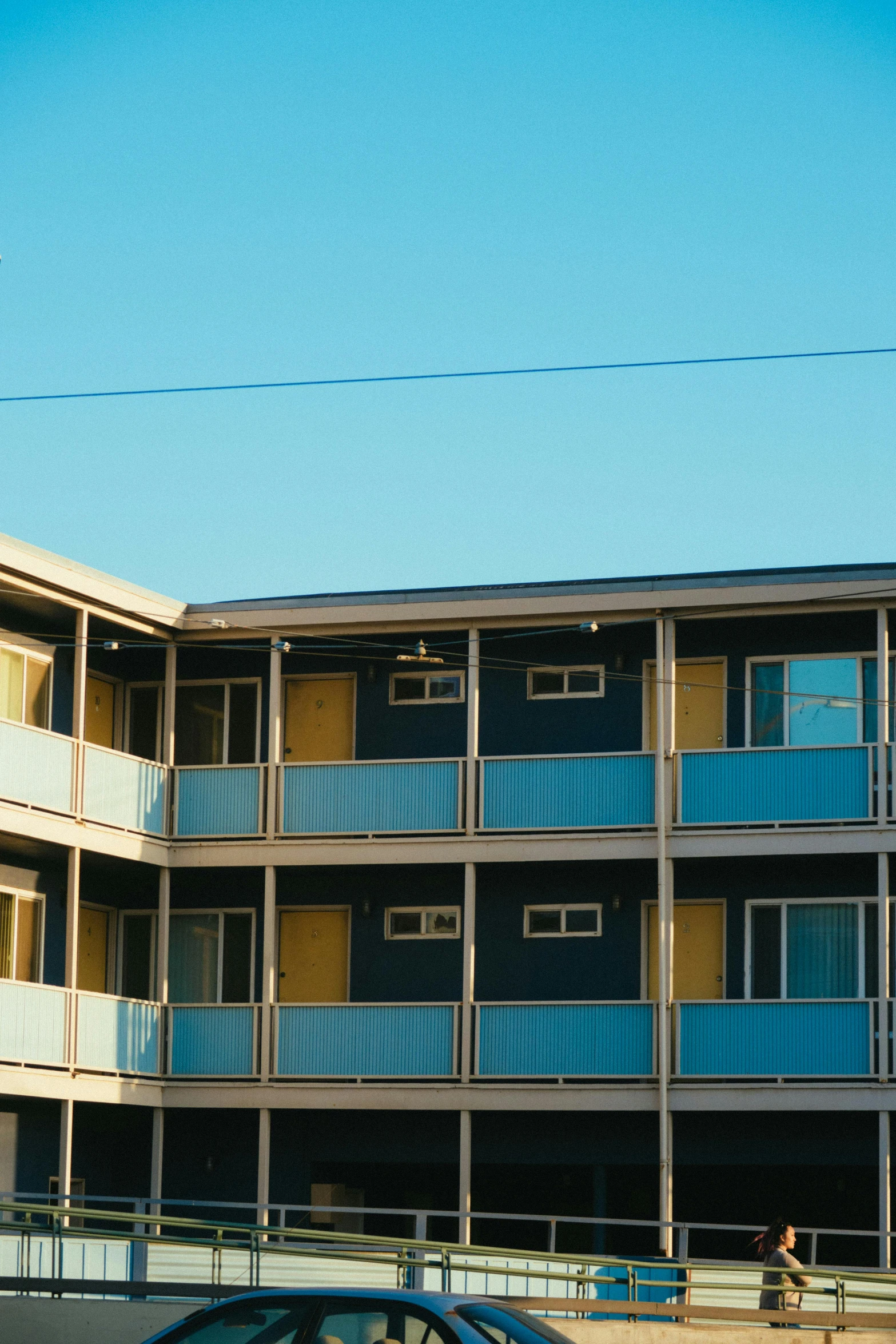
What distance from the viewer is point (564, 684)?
28156 mm

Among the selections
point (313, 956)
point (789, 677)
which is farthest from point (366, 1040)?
point (789, 677)

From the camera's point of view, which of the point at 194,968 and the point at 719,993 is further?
the point at 194,968

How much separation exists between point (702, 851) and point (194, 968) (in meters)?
7.54

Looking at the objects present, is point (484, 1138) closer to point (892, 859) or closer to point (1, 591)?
point (892, 859)

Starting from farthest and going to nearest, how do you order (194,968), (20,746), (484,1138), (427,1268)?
(194,968), (484,1138), (20,746), (427,1268)

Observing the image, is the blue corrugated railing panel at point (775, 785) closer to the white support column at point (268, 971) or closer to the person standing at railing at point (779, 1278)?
the white support column at point (268, 971)

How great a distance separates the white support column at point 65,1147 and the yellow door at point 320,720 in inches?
238

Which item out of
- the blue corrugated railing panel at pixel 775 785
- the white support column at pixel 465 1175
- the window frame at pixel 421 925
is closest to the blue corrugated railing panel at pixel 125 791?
the window frame at pixel 421 925

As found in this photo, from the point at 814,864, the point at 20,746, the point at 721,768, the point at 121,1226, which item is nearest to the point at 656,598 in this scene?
the point at 721,768

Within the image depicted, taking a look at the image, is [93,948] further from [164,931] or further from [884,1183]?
[884,1183]

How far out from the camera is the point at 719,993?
1051 inches

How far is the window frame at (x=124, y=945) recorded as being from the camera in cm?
2861

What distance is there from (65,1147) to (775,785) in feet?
32.0

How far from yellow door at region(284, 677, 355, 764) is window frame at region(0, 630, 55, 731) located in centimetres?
359
